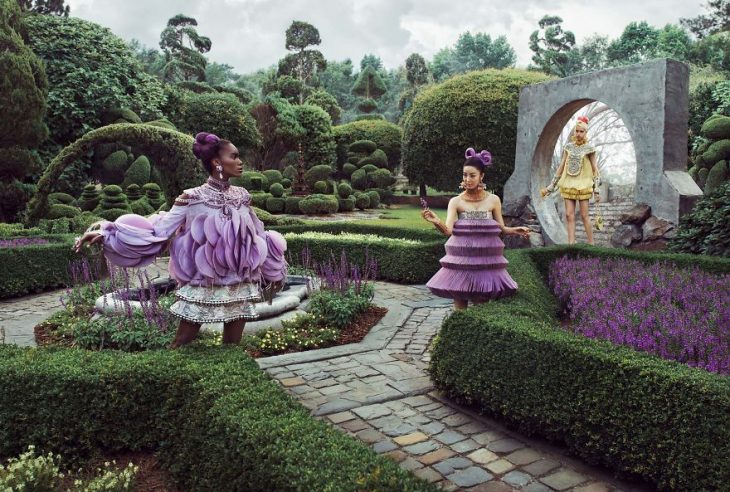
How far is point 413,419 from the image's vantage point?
380cm

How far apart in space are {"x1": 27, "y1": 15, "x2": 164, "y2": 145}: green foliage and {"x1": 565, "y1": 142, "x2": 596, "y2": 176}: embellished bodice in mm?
16149

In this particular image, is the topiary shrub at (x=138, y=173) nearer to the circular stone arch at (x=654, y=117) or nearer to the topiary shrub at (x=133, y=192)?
the topiary shrub at (x=133, y=192)

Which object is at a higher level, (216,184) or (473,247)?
(216,184)

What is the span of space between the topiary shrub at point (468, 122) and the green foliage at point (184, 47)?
27078 mm

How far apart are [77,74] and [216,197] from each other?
18.5 metres

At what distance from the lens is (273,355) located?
16.9ft

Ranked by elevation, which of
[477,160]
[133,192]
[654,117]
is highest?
[654,117]

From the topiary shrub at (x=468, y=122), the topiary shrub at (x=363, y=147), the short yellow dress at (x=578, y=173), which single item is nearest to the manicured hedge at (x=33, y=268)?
the short yellow dress at (x=578, y=173)

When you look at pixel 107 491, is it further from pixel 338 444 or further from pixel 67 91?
pixel 67 91

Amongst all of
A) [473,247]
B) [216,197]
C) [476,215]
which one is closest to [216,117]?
[476,215]

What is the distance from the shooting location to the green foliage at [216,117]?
74.2 ft

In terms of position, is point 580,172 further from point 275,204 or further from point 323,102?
point 323,102

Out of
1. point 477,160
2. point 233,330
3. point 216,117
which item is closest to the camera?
point 233,330

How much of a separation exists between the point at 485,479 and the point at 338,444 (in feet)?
3.40
